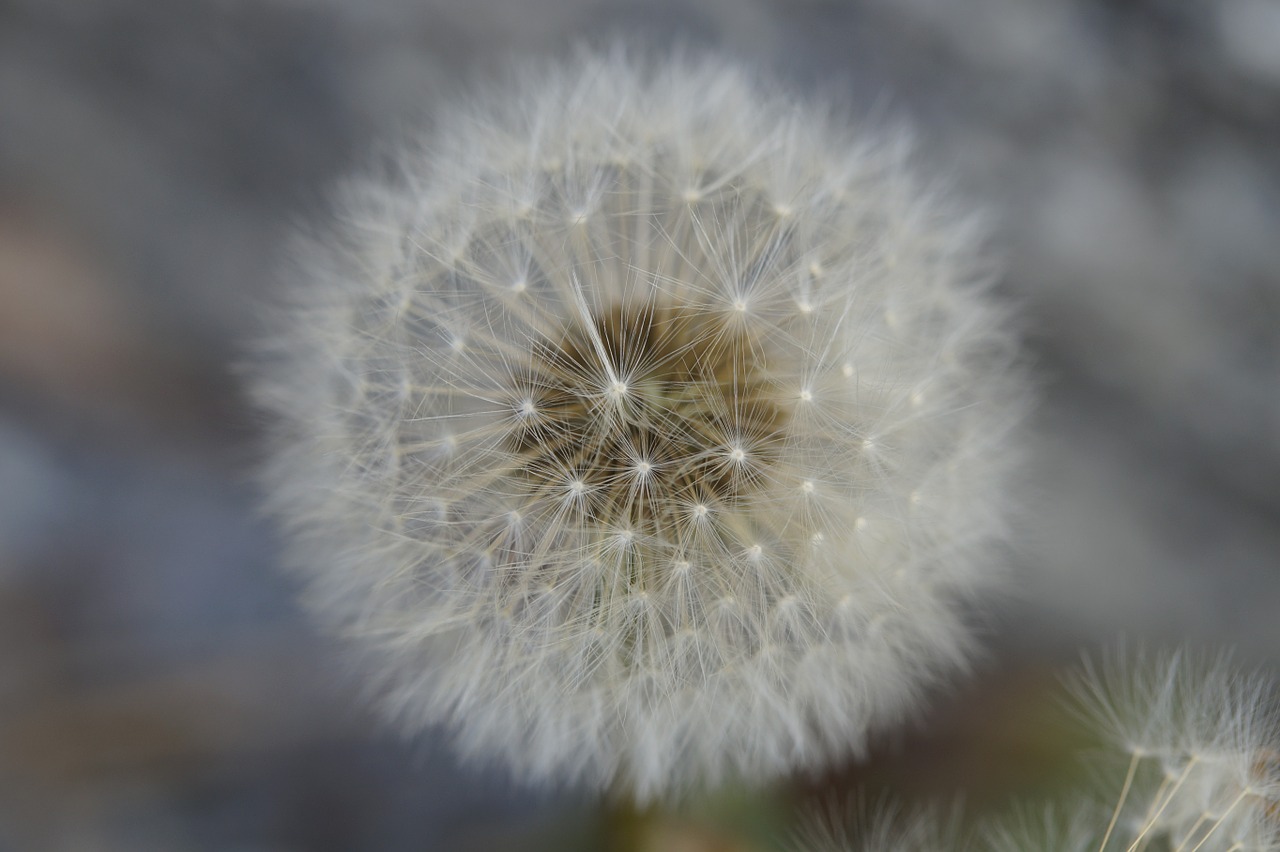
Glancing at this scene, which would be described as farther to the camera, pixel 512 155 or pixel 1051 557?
pixel 1051 557

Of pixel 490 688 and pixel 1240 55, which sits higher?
pixel 1240 55

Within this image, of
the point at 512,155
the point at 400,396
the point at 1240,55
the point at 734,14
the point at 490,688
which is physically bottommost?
the point at 490,688

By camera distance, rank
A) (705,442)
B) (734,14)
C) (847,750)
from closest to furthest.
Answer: (705,442)
(847,750)
(734,14)

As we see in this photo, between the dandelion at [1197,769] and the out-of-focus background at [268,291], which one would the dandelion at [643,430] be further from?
the out-of-focus background at [268,291]

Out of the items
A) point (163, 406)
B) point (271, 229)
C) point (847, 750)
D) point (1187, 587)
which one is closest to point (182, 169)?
point (271, 229)

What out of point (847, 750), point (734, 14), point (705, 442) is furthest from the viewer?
point (734, 14)

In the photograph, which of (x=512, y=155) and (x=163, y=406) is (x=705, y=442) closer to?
(x=512, y=155)

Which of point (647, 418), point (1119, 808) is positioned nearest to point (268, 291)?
point (647, 418)
